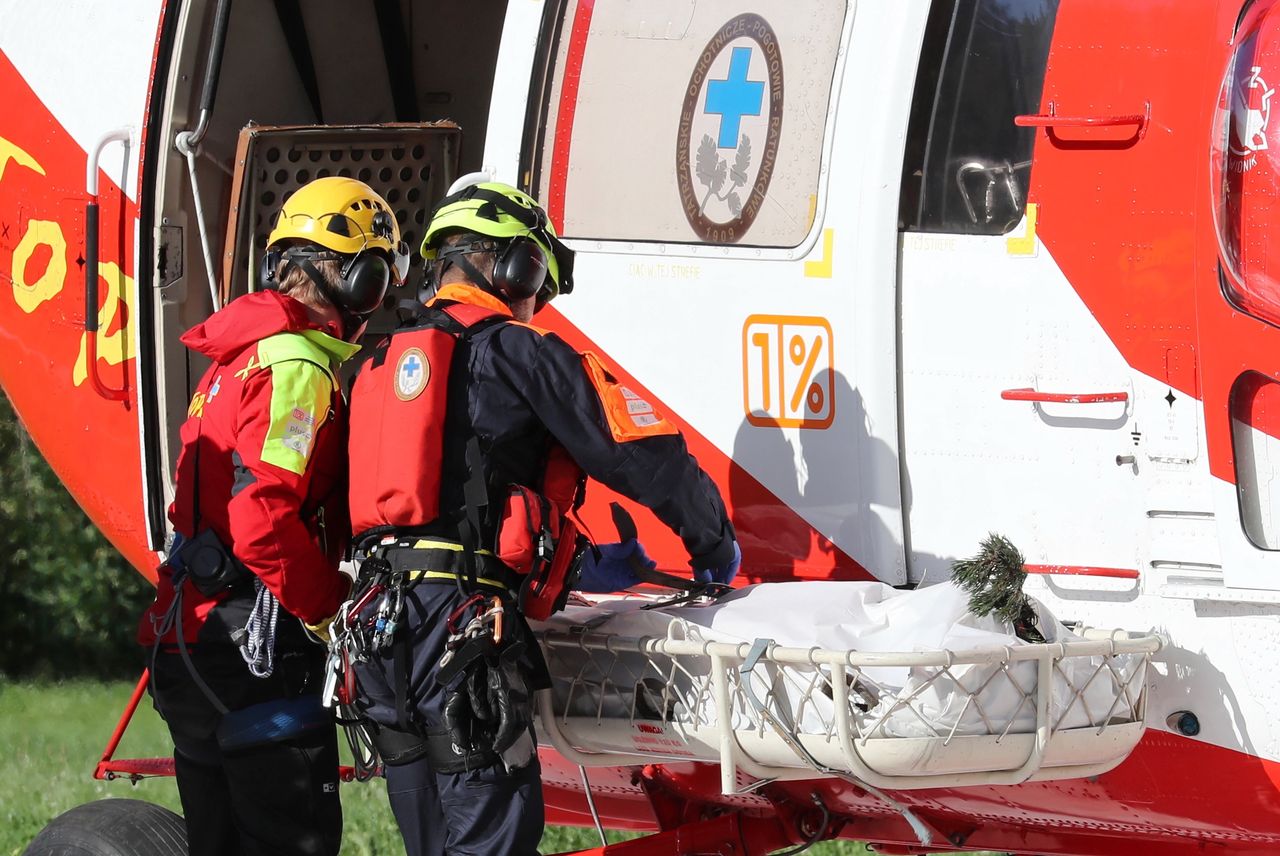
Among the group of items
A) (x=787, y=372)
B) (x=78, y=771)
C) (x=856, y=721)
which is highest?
(x=787, y=372)

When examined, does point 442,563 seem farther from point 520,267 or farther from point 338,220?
point 338,220

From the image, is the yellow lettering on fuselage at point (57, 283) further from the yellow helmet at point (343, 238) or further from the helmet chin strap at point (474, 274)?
the helmet chin strap at point (474, 274)

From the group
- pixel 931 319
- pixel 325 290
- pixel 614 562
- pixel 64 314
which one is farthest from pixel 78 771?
pixel 931 319

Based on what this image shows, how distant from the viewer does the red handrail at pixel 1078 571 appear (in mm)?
3186

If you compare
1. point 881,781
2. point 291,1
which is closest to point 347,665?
point 881,781

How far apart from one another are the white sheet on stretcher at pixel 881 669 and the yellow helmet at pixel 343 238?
3.19 feet

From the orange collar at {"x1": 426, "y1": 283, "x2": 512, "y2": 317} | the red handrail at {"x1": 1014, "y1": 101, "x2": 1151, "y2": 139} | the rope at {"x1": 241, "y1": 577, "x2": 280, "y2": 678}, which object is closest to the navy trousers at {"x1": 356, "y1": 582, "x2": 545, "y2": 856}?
the rope at {"x1": 241, "y1": 577, "x2": 280, "y2": 678}

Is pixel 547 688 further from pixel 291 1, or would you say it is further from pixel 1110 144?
pixel 291 1

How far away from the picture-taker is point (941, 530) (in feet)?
11.2

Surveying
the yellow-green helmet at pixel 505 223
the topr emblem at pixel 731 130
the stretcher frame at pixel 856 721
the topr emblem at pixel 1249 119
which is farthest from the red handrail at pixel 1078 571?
the yellow-green helmet at pixel 505 223

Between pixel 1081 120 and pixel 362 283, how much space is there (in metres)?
1.59

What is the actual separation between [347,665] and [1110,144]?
1.83 m

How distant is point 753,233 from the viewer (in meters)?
3.60

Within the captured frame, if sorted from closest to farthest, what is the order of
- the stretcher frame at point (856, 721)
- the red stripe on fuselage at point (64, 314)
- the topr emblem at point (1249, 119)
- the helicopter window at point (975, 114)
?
the stretcher frame at point (856, 721), the topr emblem at point (1249, 119), the helicopter window at point (975, 114), the red stripe on fuselage at point (64, 314)
